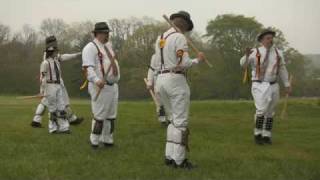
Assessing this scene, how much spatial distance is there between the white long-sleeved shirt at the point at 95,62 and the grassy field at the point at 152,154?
1.32 m

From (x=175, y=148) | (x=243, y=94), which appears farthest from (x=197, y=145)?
(x=243, y=94)

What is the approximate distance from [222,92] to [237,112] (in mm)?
40406

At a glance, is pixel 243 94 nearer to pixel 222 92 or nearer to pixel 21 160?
pixel 222 92

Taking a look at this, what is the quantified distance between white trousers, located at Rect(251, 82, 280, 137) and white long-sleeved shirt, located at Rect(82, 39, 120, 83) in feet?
9.94

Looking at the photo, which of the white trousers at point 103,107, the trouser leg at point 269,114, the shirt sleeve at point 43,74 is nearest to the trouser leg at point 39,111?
the shirt sleeve at point 43,74

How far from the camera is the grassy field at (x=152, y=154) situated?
960cm

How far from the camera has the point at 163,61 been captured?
10.3m

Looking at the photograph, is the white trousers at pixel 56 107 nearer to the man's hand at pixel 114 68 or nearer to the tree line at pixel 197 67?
the man's hand at pixel 114 68

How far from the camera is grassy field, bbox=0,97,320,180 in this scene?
9.60 meters

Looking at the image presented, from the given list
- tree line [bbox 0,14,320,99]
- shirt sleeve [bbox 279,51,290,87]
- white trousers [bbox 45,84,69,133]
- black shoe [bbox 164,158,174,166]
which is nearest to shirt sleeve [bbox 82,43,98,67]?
black shoe [bbox 164,158,174,166]

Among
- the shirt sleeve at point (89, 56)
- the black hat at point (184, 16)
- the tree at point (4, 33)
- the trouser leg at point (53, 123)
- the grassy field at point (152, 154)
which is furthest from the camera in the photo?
the tree at point (4, 33)

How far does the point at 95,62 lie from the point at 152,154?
199 cm

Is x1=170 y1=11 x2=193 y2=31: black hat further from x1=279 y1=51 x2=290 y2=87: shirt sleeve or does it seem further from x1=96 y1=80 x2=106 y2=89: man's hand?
x1=279 y1=51 x2=290 y2=87: shirt sleeve

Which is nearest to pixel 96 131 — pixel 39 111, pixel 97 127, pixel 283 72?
pixel 97 127
